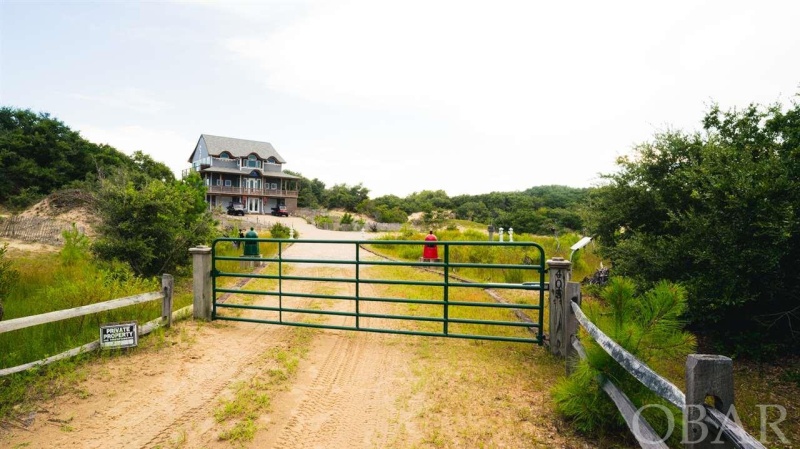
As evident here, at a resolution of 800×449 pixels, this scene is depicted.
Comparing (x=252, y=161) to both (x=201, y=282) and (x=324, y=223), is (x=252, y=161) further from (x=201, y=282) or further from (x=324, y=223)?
(x=201, y=282)

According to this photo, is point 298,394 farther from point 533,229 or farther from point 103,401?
point 533,229

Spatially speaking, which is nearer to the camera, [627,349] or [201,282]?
[627,349]

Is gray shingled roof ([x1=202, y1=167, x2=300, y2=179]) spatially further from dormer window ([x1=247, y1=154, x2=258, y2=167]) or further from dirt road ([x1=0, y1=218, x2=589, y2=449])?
dirt road ([x1=0, y1=218, x2=589, y2=449])

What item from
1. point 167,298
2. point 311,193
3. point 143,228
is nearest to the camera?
point 167,298

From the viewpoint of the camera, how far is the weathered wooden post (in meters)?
6.27

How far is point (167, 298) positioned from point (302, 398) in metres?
3.27

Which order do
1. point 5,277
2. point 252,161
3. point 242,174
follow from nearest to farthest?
point 5,277
point 242,174
point 252,161

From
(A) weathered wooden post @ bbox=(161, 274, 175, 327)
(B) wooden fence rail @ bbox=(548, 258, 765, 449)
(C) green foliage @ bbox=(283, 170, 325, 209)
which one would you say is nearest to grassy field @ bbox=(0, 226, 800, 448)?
(A) weathered wooden post @ bbox=(161, 274, 175, 327)

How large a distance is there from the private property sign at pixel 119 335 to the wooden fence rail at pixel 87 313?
0.12 meters

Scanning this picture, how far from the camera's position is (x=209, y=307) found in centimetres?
716

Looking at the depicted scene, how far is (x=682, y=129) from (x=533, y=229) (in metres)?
35.2

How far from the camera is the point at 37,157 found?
37.0 m

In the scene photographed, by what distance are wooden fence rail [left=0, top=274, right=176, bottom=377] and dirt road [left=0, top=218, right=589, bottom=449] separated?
0.26 metres

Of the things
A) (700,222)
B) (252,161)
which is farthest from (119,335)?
(252,161)
